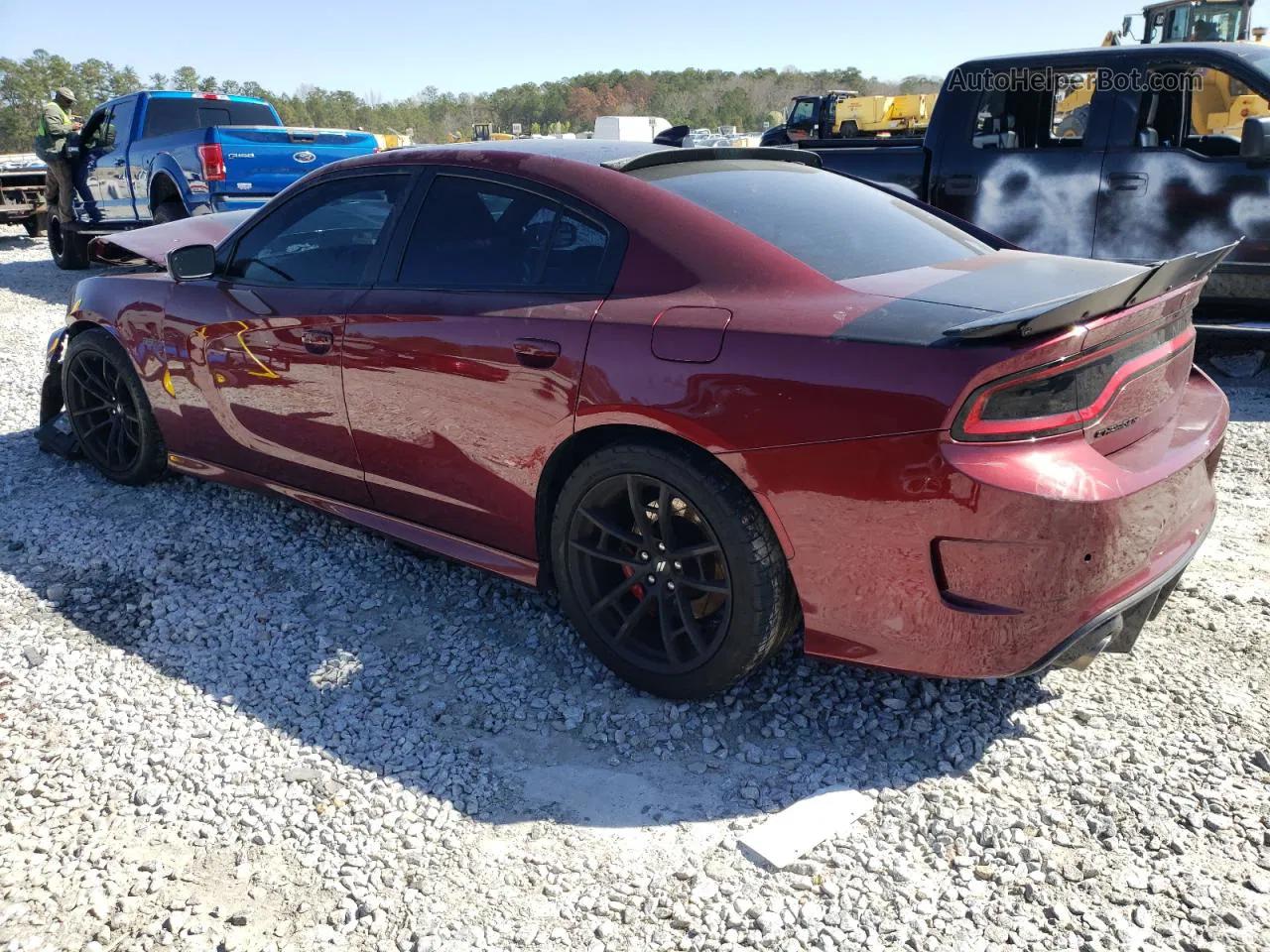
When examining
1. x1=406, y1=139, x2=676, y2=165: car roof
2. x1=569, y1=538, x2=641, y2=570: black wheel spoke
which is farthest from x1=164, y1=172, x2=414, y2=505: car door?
x1=569, y1=538, x2=641, y2=570: black wheel spoke

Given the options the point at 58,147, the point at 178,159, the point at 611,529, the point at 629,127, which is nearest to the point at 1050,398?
the point at 611,529

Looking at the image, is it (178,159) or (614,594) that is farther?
(178,159)

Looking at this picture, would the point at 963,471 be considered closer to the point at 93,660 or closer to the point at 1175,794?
the point at 1175,794

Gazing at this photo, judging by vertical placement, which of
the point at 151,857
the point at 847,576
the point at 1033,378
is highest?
the point at 1033,378

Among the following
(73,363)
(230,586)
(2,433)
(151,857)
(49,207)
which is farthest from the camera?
(49,207)

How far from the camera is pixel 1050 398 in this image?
2.37 meters

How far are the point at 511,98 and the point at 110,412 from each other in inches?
4763

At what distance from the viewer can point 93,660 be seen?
3.36 meters

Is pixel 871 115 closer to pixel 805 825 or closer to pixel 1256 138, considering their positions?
pixel 1256 138

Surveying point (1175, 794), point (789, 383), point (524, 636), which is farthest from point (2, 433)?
point (1175, 794)

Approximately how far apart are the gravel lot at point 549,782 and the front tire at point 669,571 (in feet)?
0.57

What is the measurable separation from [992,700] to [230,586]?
2.71 meters

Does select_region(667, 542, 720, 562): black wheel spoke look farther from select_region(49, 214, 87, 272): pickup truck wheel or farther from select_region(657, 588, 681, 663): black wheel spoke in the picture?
select_region(49, 214, 87, 272): pickup truck wheel

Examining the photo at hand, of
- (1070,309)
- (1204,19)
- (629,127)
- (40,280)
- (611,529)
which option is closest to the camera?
(1070,309)
